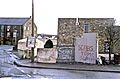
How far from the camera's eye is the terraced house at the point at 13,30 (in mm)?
58116

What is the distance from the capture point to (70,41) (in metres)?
58.0

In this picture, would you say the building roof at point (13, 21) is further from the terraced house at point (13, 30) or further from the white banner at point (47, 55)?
the white banner at point (47, 55)

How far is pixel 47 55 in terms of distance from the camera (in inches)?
1063

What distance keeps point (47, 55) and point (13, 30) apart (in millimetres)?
32911

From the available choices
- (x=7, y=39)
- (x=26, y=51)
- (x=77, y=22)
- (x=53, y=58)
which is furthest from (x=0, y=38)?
(x=53, y=58)

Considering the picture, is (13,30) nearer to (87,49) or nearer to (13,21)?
(13,21)

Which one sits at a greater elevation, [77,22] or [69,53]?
[77,22]

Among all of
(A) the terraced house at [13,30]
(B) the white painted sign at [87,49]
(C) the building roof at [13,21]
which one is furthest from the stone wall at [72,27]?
(B) the white painted sign at [87,49]

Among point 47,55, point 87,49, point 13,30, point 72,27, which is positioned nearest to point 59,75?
point 47,55

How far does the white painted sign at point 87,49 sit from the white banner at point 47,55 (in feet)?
6.38

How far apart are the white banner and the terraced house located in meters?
30.3

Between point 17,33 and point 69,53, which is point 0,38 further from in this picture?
point 69,53

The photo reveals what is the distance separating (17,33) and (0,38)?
4.42 m

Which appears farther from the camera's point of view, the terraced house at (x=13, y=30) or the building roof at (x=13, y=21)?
the building roof at (x=13, y=21)
